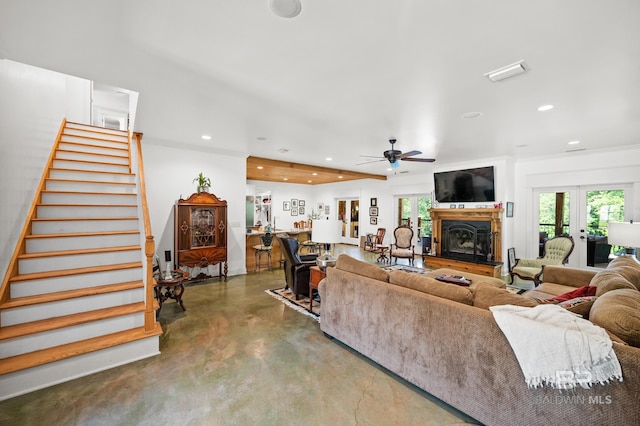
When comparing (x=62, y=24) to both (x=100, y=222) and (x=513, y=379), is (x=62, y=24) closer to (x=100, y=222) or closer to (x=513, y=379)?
(x=100, y=222)

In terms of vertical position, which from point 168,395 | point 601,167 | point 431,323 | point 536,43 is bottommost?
point 168,395

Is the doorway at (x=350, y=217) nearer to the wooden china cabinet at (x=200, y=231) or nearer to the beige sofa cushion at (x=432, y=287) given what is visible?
the wooden china cabinet at (x=200, y=231)

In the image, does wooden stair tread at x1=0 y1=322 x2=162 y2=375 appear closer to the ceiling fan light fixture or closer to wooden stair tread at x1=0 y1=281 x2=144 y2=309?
wooden stair tread at x1=0 y1=281 x2=144 y2=309

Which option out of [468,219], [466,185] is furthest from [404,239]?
[466,185]

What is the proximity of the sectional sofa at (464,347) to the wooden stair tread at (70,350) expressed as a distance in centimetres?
200

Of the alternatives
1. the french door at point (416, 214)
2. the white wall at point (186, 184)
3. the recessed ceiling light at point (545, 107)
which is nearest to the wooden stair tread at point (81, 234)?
the white wall at point (186, 184)

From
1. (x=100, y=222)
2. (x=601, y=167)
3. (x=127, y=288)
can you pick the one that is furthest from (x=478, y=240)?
(x=100, y=222)

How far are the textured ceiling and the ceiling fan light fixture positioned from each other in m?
0.05

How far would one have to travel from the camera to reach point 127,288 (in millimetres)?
2793

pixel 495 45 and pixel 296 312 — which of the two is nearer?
pixel 495 45

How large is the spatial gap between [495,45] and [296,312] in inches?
139

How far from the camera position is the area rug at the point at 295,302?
11.9ft

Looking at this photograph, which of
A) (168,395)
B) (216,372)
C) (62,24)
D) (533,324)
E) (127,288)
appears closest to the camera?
(533,324)

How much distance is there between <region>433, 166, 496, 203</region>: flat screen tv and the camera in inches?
239
